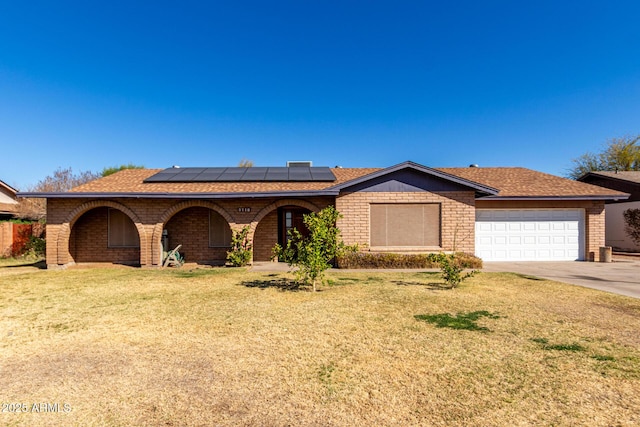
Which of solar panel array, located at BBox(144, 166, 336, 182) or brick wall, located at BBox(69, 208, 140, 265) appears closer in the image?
brick wall, located at BBox(69, 208, 140, 265)

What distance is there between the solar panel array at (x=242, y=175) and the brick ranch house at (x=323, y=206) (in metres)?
0.05

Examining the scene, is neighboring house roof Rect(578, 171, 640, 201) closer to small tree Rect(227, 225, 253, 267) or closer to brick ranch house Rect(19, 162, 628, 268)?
brick ranch house Rect(19, 162, 628, 268)

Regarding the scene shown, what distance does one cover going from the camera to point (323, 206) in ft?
45.0

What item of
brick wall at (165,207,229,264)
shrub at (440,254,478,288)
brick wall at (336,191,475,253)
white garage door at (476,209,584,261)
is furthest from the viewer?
white garage door at (476,209,584,261)

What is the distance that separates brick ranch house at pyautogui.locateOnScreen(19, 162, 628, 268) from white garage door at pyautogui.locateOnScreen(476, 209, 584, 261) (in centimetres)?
5

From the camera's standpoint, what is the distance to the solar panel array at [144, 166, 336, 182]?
51.4ft

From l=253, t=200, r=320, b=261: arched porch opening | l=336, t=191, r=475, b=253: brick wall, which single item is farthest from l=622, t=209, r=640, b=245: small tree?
l=253, t=200, r=320, b=261: arched porch opening

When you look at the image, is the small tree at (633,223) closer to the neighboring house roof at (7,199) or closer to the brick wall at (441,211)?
the brick wall at (441,211)

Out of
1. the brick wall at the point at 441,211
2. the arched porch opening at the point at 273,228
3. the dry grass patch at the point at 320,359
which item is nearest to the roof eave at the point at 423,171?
the brick wall at the point at 441,211

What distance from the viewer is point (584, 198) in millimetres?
14438

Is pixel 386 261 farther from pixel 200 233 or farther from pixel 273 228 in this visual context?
pixel 200 233

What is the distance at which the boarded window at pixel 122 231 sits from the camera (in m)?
14.8

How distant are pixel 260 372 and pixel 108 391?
1686 millimetres

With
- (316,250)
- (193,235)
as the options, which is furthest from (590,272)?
(193,235)
